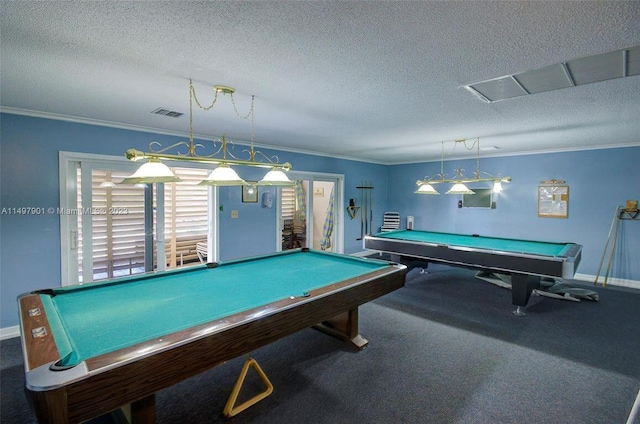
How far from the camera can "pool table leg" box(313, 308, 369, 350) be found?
3037 millimetres

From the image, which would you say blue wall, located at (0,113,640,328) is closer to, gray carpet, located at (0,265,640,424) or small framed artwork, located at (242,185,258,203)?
small framed artwork, located at (242,185,258,203)

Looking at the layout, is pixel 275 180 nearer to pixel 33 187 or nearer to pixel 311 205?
pixel 33 187

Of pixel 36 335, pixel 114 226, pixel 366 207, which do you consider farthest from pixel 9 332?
pixel 366 207

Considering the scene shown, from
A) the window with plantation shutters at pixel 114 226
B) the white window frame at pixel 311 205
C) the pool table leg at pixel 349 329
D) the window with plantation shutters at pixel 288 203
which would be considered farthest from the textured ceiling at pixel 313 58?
the window with plantation shutters at pixel 288 203

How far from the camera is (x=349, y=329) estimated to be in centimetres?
307

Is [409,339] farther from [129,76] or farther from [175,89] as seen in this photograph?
[129,76]

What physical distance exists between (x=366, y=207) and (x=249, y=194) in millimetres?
3326

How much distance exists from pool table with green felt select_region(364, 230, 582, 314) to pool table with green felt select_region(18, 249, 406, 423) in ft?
5.19

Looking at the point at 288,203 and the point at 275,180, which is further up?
the point at 275,180

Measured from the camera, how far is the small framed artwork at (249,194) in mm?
5117

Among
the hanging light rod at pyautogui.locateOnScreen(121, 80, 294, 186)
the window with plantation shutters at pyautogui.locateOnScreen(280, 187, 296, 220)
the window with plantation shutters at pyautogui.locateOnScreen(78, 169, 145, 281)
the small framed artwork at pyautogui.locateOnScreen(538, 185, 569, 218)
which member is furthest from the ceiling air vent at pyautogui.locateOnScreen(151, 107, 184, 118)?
the small framed artwork at pyautogui.locateOnScreen(538, 185, 569, 218)

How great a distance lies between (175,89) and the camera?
2.54 meters

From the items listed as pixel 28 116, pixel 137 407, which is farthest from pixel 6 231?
pixel 137 407

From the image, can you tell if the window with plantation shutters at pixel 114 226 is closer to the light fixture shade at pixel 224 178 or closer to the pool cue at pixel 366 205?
the light fixture shade at pixel 224 178
